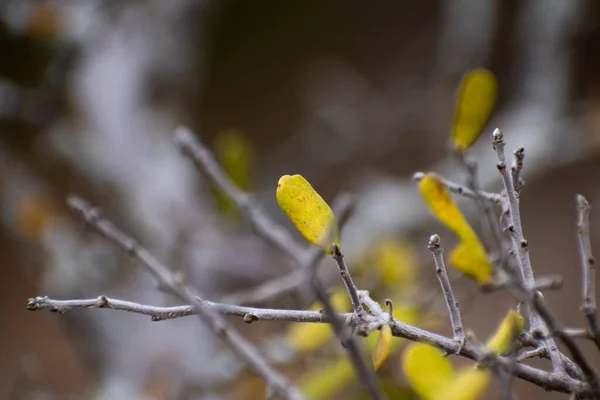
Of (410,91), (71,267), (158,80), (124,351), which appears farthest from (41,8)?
(410,91)

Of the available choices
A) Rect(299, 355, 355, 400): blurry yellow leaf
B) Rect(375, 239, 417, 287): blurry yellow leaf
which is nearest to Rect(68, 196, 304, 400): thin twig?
Rect(299, 355, 355, 400): blurry yellow leaf

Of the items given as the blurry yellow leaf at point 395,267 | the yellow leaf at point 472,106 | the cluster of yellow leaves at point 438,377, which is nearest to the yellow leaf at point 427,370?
the cluster of yellow leaves at point 438,377

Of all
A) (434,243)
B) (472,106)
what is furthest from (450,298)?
(472,106)

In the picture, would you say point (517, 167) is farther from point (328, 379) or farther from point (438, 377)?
point (328, 379)

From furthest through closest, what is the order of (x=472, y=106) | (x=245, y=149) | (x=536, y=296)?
1. (x=245, y=149)
2. (x=472, y=106)
3. (x=536, y=296)

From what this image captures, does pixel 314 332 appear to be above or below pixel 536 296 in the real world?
above

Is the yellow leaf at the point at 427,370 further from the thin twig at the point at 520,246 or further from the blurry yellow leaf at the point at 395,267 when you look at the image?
the blurry yellow leaf at the point at 395,267
